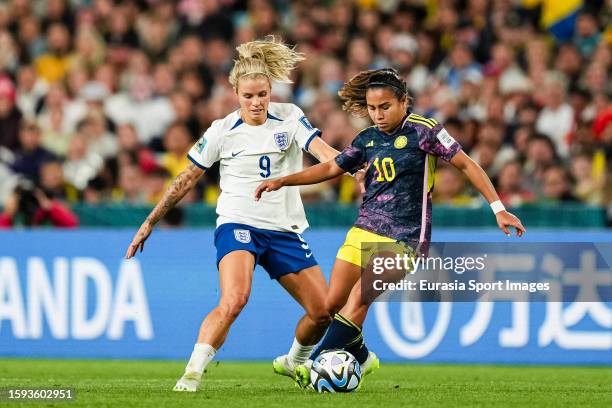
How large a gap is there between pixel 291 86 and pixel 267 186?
316 inches

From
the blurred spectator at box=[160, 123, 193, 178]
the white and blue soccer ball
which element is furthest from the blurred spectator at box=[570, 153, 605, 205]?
the white and blue soccer ball

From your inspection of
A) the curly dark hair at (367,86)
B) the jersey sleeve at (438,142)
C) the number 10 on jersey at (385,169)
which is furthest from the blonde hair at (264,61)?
the jersey sleeve at (438,142)

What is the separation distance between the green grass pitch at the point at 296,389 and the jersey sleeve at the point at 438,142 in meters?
1.60

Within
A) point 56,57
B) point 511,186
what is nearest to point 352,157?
point 511,186

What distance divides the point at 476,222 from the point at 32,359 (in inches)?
177

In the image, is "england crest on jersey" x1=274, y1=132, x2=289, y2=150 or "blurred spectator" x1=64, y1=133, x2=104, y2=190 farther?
"blurred spectator" x1=64, y1=133, x2=104, y2=190

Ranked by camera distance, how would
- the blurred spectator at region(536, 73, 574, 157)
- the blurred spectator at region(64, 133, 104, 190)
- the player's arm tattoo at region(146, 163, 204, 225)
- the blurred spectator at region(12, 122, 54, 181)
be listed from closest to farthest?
the player's arm tattoo at region(146, 163, 204, 225) < the blurred spectator at region(536, 73, 574, 157) < the blurred spectator at region(12, 122, 54, 181) < the blurred spectator at region(64, 133, 104, 190)

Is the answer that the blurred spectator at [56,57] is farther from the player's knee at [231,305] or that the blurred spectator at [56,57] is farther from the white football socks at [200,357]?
the white football socks at [200,357]

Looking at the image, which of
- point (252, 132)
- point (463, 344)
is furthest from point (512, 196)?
point (252, 132)

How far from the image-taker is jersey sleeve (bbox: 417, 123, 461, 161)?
8.76 m

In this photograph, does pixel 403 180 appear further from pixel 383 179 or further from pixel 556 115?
pixel 556 115

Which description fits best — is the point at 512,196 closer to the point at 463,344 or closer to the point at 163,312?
the point at 463,344

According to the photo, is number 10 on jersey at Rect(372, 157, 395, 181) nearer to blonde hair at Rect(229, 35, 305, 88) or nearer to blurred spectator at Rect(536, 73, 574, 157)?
blonde hair at Rect(229, 35, 305, 88)

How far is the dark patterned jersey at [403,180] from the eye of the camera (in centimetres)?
891
